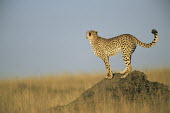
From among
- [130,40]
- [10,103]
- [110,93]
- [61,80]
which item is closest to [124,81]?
[110,93]

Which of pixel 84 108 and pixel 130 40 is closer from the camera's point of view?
pixel 84 108

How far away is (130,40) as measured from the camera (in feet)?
27.3

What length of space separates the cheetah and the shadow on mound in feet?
0.83

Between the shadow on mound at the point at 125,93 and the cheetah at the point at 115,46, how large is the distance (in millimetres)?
252

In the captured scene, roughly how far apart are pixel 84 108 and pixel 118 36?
7.34 ft

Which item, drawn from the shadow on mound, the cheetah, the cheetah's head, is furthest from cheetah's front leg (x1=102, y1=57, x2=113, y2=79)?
the cheetah's head

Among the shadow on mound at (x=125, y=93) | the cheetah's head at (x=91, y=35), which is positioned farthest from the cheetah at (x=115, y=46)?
the shadow on mound at (x=125, y=93)

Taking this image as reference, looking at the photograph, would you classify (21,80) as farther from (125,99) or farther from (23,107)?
(125,99)

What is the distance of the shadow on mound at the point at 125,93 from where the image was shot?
7742 mm

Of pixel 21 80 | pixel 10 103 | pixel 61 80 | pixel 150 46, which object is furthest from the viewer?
pixel 61 80

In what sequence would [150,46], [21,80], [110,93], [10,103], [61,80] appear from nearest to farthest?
[110,93] → [150,46] → [10,103] → [21,80] → [61,80]

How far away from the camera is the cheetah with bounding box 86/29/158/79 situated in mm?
8250

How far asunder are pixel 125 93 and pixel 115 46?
1.37 meters

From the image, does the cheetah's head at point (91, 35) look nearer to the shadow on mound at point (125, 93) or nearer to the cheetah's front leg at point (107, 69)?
the cheetah's front leg at point (107, 69)
